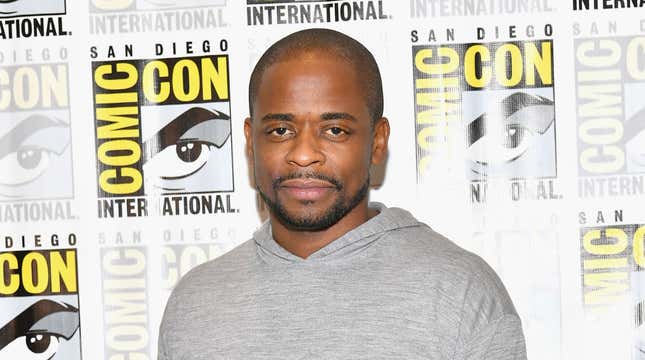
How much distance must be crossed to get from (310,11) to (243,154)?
0.96ft

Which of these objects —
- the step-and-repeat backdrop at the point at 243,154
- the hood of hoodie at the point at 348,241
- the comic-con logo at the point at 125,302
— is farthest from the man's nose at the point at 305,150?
the comic-con logo at the point at 125,302

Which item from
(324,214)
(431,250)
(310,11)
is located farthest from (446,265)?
(310,11)

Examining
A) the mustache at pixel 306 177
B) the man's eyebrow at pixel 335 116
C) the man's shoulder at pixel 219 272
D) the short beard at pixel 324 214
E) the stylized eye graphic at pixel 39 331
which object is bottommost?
the stylized eye graphic at pixel 39 331

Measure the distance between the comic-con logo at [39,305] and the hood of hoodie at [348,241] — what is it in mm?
657

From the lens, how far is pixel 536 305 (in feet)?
4.90

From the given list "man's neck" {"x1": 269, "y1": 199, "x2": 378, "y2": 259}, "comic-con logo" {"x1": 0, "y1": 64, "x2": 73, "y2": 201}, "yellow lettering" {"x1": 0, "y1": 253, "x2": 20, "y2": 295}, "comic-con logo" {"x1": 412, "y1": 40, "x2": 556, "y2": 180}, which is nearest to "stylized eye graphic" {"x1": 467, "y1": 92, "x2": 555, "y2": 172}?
"comic-con logo" {"x1": 412, "y1": 40, "x2": 556, "y2": 180}

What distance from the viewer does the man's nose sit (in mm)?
923

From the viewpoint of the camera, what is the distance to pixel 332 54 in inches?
37.5

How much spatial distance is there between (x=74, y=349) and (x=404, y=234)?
82cm

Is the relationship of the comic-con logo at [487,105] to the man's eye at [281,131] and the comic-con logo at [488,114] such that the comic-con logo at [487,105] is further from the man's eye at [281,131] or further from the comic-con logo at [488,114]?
the man's eye at [281,131]

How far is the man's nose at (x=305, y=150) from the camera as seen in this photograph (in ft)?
3.03

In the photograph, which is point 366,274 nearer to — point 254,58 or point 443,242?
point 443,242

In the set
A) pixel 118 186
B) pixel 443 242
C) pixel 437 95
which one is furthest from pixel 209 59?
pixel 443 242

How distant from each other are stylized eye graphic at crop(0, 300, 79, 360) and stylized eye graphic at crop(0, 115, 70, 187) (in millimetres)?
244
